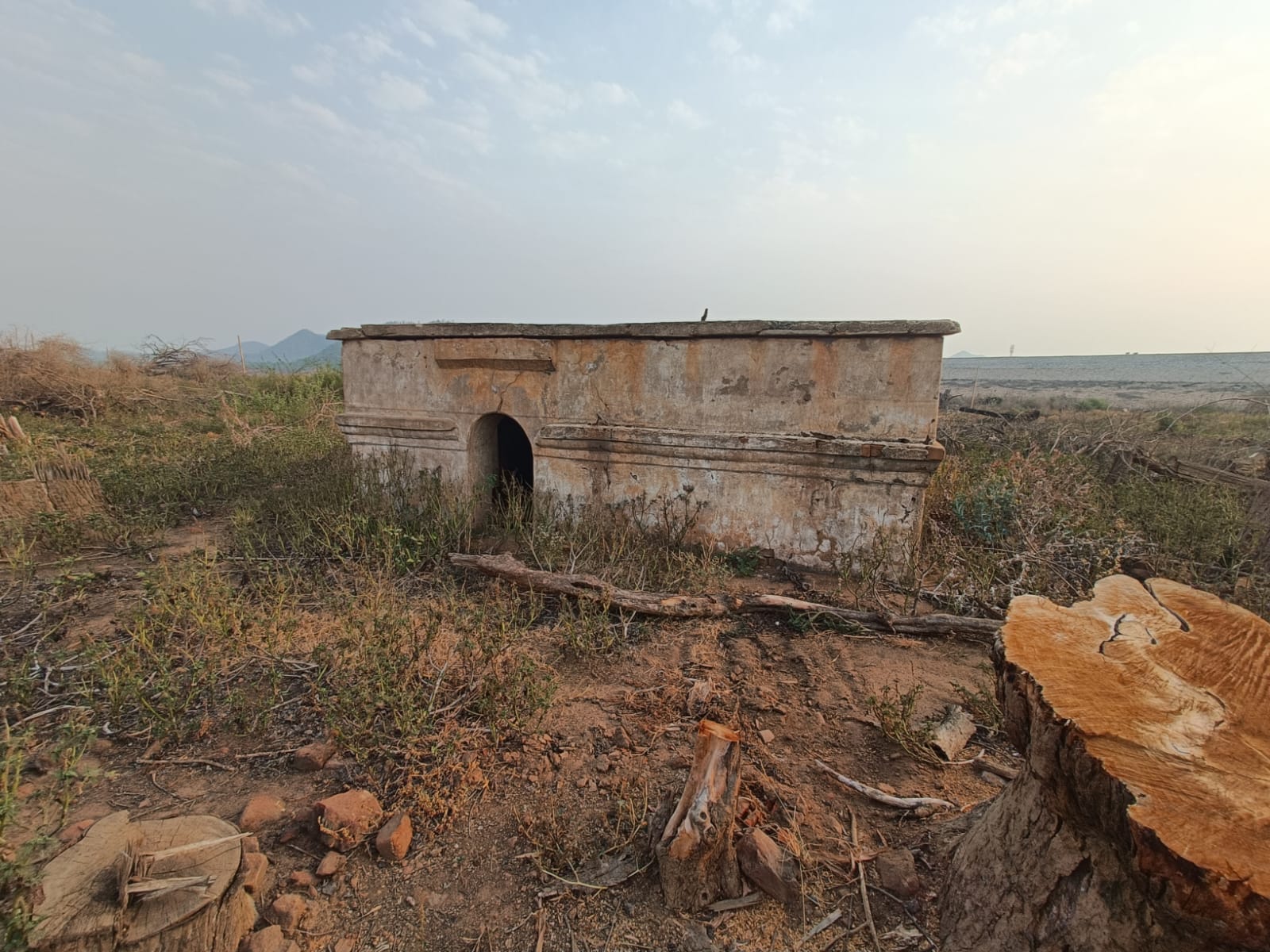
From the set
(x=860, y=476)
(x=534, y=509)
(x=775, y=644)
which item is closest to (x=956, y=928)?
(x=775, y=644)

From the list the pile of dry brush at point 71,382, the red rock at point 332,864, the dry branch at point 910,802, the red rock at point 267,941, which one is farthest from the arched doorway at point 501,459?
the pile of dry brush at point 71,382

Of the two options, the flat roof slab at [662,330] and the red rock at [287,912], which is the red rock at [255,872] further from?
the flat roof slab at [662,330]

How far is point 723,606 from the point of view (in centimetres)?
455

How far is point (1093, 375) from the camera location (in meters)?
62.5

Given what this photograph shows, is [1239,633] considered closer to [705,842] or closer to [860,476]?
[705,842]

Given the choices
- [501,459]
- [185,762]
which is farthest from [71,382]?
[185,762]

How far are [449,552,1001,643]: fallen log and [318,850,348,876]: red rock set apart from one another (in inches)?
86.5

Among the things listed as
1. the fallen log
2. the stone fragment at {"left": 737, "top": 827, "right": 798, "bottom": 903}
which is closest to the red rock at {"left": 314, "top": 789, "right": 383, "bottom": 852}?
the stone fragment at {"left": 737, "top": 827, "right": 798, "bottom": 903}

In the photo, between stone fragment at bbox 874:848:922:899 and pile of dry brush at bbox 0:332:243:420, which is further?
pile of dry brush at bbox 0:332:243:420

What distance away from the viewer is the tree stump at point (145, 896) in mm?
1708

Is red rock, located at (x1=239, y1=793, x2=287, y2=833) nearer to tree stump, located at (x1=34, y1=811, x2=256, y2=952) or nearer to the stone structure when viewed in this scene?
tree stump, located at (x1=34, y1=811, x2=256, y2=952)

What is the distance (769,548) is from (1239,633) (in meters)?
3.68

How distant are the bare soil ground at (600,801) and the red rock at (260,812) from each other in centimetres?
4

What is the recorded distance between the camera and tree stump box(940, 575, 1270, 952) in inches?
48.3
